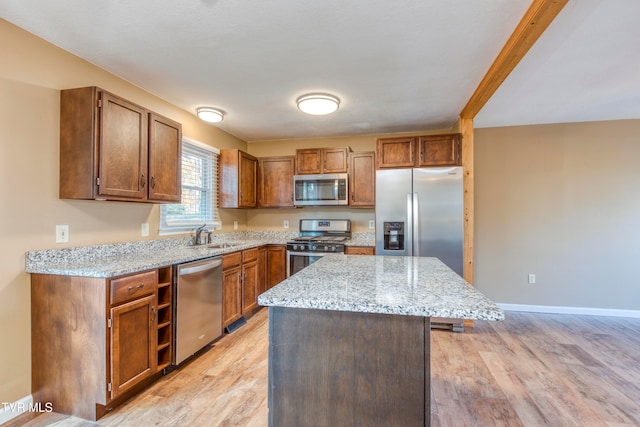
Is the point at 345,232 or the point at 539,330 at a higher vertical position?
the point at 345,232

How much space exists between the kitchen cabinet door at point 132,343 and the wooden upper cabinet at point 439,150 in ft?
10.1

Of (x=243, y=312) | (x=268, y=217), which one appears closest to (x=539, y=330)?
(x=243, y=312)

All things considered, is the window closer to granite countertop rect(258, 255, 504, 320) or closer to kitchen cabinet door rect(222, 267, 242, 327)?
kitchen cabinet door rect(222, 267, 242, 327)

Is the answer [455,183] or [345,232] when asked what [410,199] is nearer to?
[455,183]

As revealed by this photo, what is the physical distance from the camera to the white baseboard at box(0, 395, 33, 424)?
178 centimetres

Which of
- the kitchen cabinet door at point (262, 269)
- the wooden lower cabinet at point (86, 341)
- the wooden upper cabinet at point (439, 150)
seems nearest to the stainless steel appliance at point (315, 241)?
the kitchen cabinet door at point (262, 269)

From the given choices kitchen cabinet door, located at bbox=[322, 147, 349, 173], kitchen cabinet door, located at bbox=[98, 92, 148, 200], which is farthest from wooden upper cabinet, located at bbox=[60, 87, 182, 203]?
kitchen cabinet door, located at bbox=[322, 147, 349, 173]

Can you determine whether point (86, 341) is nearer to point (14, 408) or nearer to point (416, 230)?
point (14, 408)

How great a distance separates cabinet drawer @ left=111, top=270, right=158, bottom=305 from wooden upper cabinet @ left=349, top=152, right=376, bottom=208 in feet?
8.76

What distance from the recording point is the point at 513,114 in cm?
354

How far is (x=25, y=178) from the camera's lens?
1929 millimetres

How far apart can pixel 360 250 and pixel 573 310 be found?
2.79 metres

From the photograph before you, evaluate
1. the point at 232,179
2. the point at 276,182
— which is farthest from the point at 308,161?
the point at 232,179

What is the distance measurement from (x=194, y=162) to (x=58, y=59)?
1627 mm
